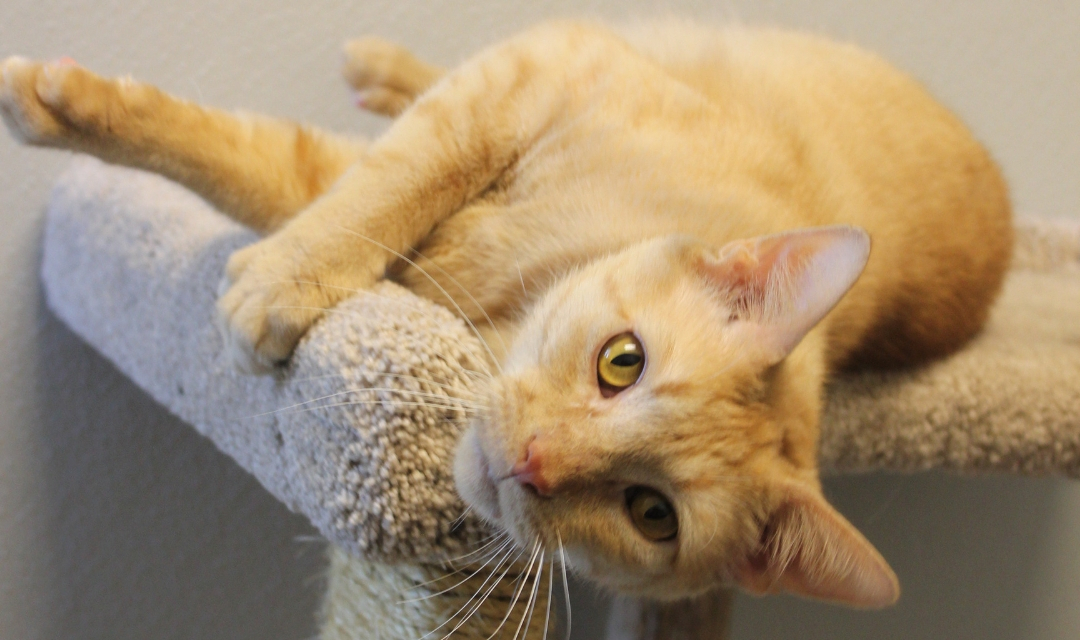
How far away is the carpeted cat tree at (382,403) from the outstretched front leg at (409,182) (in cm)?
4

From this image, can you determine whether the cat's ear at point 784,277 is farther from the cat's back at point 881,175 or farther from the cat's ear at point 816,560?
the cat's back at point 881,175

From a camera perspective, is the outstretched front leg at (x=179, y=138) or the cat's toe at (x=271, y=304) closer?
the cat's toe at (x=271, y=304)

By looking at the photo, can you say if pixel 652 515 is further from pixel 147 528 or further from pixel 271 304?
pixel 147 528

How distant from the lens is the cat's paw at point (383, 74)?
1249 mm

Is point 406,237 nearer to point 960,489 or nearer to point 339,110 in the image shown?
point 339,110

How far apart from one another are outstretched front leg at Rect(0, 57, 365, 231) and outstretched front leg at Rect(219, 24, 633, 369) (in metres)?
0.16

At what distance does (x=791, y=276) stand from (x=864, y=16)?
1326 mm

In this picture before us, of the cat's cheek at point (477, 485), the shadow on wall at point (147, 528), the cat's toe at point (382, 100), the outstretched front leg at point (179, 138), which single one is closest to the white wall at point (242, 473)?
the shadow on wall at point (147, 528)

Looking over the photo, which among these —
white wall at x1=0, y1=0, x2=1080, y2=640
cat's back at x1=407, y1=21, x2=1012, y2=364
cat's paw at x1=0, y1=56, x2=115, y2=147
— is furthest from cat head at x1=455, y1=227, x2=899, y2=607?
white wall at x1=0, y1=0, x2=1080, y2=640

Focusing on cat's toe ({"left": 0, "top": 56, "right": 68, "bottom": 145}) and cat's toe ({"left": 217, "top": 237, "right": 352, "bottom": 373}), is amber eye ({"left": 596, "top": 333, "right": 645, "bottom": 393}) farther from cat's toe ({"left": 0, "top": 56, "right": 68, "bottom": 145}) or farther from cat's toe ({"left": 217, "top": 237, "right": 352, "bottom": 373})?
cat's toe ({"left": 0, "top": 56, "right": 68, "bottom": 145})

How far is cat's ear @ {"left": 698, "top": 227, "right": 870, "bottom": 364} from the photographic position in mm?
616

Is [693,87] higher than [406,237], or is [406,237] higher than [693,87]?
[693,87]

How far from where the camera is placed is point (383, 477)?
642mm

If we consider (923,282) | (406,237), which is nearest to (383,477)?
(406,237)
